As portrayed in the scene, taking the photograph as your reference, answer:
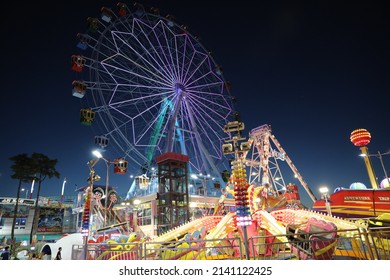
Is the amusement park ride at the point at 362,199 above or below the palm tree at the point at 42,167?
below

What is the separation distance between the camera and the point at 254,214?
385 inches

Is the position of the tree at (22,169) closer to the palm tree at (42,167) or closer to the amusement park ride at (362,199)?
the palm tree at (42,167)

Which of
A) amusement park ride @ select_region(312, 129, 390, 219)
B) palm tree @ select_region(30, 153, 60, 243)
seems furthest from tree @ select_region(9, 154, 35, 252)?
amusement park ride @ select_region(312, 129, 390, 219)

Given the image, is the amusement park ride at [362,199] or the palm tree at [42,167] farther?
the palm tree at [42,167]

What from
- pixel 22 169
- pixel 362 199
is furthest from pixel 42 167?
pixel 362 199

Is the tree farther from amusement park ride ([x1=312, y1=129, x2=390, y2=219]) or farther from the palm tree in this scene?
amusement park ride ([x1=312, y1=129, x2=390, y2=219])

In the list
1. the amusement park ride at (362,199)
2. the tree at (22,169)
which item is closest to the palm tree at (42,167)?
the tree at (22,169)

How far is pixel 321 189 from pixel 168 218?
10.6m

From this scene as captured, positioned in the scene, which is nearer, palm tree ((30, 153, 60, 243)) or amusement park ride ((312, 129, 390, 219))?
amusement park ride ((312, 129, 390, 219))

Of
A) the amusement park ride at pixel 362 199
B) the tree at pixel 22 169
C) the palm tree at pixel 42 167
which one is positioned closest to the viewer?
the amusement park ride at pixel 362 199

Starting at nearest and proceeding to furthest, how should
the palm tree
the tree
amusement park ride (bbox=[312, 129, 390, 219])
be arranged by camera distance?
amusement park ride (bbox=[312, 129, 390, 219]) < the tree < the palm tree

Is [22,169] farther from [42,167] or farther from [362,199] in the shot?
[362,199]
